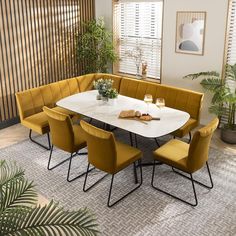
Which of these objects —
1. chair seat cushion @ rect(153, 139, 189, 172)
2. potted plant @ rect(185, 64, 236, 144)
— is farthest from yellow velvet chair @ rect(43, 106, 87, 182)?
potted plant @ rect(185, 64, 236, 144)

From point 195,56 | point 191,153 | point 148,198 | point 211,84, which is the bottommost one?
point 148,198

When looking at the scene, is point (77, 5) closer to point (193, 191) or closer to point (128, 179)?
point (128, 179)

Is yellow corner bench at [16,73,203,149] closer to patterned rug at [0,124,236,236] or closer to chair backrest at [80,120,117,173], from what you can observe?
patterned rug at [0,124,236,236]

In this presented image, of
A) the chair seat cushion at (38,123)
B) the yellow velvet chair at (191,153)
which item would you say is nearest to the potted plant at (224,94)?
the yellow velvet chair at (191,153)

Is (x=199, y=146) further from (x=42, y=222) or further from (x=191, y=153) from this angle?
(x=42, y=222)

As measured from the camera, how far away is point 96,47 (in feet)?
21.1

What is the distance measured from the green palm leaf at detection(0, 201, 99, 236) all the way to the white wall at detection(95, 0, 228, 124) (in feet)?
13.5

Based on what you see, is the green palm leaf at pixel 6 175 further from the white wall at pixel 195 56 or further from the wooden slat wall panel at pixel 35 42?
the white wall at pixel 195 56

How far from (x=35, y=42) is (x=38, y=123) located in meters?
1.73

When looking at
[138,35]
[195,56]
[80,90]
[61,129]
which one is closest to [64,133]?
[61,129]

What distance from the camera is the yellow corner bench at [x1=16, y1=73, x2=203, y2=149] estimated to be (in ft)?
15.3

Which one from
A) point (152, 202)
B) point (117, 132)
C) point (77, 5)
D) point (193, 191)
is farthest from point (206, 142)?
point (77, 5)

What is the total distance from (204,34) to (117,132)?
209cm

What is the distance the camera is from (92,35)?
20.4ft
